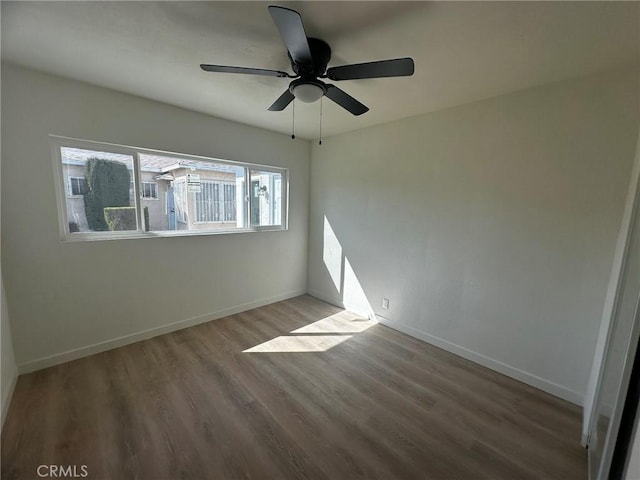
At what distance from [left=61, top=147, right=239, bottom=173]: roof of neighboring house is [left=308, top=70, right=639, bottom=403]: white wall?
5.94 feet

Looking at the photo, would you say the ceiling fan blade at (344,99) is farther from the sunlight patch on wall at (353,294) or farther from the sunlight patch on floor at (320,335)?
the sunlight patch on floor at (320,335)

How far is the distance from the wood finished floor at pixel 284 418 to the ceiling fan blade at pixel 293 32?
7.41ft

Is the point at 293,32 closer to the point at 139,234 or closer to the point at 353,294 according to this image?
the point at 139,234

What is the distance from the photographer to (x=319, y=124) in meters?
3.13

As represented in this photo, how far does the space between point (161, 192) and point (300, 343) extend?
2181mm

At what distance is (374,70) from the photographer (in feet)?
4.73

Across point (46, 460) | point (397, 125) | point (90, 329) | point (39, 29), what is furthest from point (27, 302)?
point (397, 125)

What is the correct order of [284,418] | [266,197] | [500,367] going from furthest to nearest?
[266,197] → [500,367] → [284,418]

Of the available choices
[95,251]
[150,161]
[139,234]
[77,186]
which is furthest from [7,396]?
[150,161]

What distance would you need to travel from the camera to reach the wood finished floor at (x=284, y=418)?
1.47 meters

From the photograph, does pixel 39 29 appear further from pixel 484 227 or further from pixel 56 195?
pixel 484 227

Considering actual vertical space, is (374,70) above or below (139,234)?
above

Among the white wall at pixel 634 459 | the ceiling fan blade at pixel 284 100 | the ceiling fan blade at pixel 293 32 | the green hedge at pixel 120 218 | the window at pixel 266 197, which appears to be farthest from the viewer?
the window at pixel 266 197

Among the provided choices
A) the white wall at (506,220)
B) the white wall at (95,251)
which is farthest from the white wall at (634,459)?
the white wall at (95,251)
